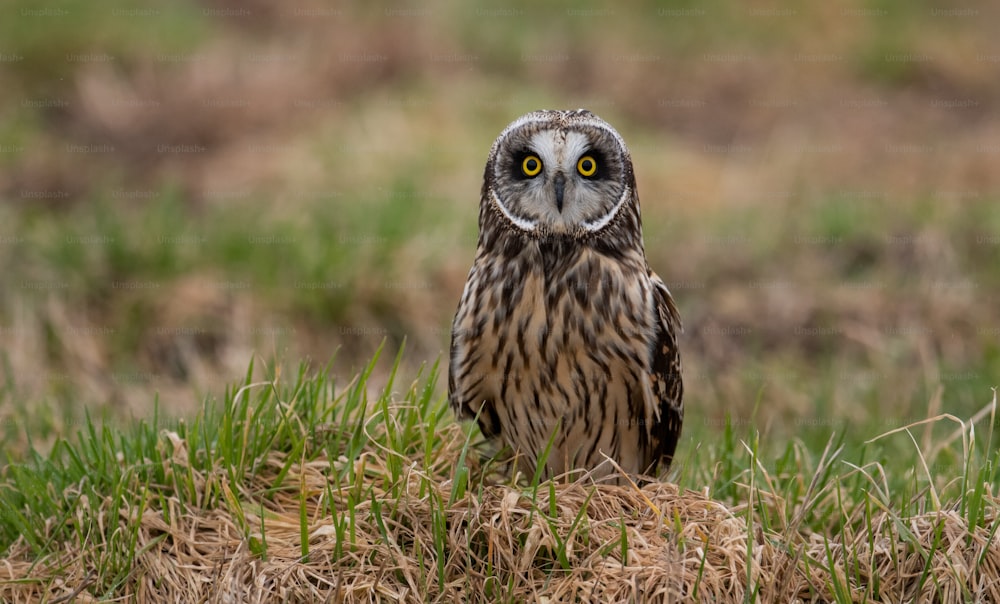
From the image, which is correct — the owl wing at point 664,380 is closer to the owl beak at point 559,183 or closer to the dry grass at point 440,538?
the dry grass at point 440,538

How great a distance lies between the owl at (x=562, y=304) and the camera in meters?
3.97

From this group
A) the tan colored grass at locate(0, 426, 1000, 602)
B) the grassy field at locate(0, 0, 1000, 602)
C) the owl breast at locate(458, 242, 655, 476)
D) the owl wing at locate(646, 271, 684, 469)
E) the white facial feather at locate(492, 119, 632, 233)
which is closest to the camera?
the tan colored grass at locate(0, 426, 1000, 602)

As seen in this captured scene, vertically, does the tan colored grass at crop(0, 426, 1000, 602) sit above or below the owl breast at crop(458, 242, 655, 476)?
below

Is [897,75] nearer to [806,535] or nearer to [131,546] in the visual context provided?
[806,535]

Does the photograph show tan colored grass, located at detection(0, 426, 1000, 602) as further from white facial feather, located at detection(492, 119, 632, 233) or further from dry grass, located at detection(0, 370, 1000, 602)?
white facial feather, located at detection(492, 119, 632, 233)

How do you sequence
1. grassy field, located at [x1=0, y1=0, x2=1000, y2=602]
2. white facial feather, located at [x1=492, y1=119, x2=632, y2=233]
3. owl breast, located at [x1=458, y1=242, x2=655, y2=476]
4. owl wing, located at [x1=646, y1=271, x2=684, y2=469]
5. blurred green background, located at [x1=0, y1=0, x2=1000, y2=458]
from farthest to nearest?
blurred green background, located at [x1=0, y1=0, x2=1000, y2=458], owl wing, located at [x1=646, y1=271, x2=684, y2=469], owl breast, located at [x1=458, y1=242, x2=655, y2=476], white facial feather, located at [x1=492, y1=119, x2=632, y2=233], grassy field, located at [x1=0, y1=0, x2=1000, y2=602]

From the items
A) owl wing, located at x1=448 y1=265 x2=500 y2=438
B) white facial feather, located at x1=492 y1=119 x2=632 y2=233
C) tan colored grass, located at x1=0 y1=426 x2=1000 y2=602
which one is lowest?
tan colored grass, located at x1=0 y1=426 x2=1000 y2=602

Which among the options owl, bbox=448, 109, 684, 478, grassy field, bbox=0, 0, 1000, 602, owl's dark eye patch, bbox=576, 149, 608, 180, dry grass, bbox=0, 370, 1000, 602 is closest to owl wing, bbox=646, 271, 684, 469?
owl, bbox=448, 109, 684, 478

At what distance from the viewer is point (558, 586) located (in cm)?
354

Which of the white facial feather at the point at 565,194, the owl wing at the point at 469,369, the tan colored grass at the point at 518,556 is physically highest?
the white facial feather at the point at 565,194

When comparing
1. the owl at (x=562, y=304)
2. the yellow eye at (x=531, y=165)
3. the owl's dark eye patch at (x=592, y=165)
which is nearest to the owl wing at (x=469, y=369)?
the owl at (x=562, y=304)

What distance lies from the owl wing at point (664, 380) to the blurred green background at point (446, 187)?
45.8 inches

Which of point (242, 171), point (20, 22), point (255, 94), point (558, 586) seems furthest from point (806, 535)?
point (20, 22)

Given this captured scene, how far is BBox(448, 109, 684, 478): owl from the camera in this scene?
156 inches
